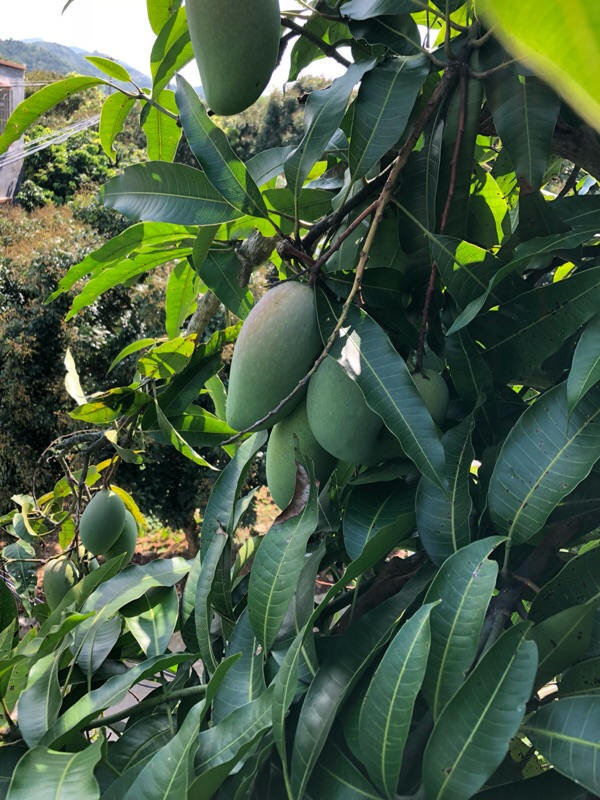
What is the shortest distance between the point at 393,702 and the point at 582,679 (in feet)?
0.43

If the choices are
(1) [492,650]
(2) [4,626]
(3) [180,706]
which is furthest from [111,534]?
(1) [492,650]

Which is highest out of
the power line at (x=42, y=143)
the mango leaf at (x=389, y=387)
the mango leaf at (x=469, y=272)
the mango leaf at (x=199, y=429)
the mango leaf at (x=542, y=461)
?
the power line at (x=42, y=143)

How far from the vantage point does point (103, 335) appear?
529 cm

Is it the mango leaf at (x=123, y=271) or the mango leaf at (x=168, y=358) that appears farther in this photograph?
the mango leaf at (x=168, y=358)

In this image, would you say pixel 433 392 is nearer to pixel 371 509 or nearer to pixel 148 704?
pixel 371 509

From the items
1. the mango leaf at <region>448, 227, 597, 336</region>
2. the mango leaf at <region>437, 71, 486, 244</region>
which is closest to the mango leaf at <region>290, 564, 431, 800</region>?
the mango leaf at <region>448, 227, 597, 336</region>

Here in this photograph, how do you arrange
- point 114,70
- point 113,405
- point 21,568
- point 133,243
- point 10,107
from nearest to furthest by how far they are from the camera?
point 133,243
point 114,70
point 113,405
point 21,568
point 10,107

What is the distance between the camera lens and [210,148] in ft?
1.90

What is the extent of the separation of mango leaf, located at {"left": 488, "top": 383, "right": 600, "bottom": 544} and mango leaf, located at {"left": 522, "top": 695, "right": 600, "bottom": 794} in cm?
12

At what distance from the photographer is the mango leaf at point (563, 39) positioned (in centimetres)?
8

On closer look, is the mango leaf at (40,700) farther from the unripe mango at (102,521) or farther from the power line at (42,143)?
the power line at (42,143)

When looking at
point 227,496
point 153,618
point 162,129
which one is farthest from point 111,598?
point 162,129

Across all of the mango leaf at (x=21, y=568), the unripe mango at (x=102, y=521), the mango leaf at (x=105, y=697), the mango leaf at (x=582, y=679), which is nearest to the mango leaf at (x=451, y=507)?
the mango leaf at (x=582, y=679)

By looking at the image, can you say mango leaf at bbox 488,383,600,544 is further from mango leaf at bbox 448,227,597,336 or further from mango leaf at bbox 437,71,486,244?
mango leaf at bbox 437,71,486,244
